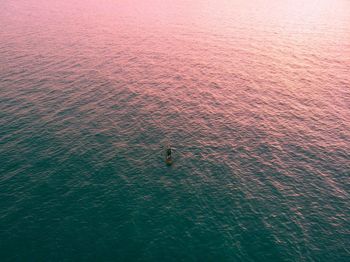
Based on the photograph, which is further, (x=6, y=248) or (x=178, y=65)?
(x=178, y=65)

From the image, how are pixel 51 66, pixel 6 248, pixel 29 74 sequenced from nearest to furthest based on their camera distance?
1. pixel 6 248
2. pixel 29 74
3. pixel 51 66

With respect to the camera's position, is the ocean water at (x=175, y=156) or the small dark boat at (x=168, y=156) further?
the small dark boat at (x=168, y=156)

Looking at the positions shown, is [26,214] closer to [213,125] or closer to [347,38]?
[213,125]

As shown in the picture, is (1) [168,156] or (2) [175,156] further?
(2) [175,156]

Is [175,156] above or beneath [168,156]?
beneath

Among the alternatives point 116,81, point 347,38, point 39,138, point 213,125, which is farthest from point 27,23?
point 347,38

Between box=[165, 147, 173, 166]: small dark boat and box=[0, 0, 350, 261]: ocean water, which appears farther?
box=[165, 147, 173, 166]: small dark boat

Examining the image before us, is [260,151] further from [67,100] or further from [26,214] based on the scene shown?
[67,100]

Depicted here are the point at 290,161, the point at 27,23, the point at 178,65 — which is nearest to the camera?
the point at 290,161
